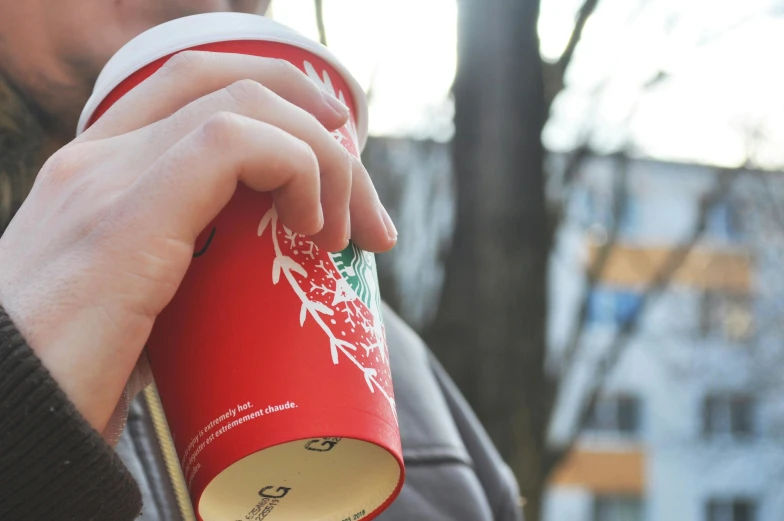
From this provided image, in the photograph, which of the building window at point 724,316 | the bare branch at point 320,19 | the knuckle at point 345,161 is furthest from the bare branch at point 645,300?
the building window at point 724,316

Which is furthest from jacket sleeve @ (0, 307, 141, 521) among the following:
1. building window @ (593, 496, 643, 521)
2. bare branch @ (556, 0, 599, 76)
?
building window @ (593, 496, 643, 521)

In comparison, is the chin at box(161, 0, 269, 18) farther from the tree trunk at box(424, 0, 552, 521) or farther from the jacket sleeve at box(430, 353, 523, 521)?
the tree trunk at box(424, 0, 552, 521)

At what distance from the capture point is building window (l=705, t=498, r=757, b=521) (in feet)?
74.2

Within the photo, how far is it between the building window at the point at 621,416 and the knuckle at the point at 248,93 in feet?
72.2

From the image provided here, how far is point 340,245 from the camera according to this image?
2.22ft

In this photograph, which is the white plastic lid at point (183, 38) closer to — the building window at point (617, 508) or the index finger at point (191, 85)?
the index finger at point (191, 85)

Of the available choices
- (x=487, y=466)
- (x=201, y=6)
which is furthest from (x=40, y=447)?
(x=487, y=466)

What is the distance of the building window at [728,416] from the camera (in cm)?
2102

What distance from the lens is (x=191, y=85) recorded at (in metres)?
0.67

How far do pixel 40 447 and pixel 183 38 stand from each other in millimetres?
351

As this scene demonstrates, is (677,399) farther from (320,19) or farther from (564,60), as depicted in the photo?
(320,19)

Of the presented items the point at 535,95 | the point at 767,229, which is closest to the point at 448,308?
the point at 535,95

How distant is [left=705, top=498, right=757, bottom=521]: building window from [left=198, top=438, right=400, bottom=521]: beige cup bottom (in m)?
24.3

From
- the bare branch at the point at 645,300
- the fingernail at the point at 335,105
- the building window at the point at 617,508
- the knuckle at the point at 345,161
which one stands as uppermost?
the fingernail at the point at 335,105
